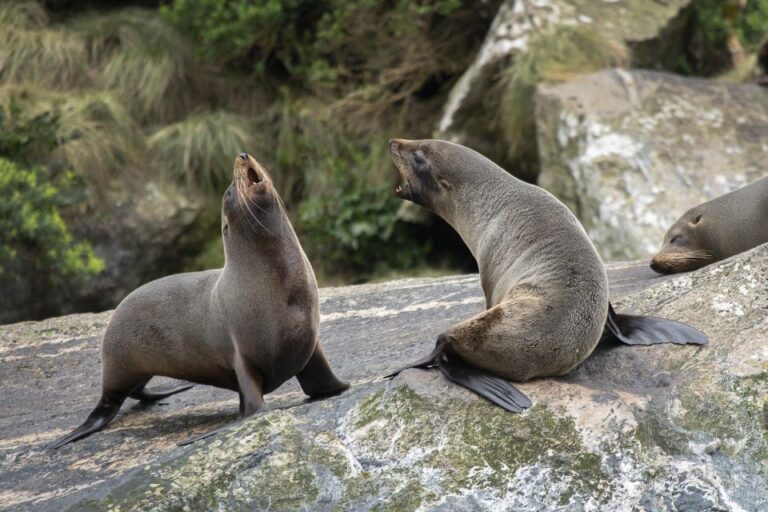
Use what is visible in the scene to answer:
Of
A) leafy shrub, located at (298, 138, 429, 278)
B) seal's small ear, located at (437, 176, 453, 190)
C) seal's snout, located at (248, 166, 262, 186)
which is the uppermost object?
seal's snout, located at (248, 166, 262, 186)

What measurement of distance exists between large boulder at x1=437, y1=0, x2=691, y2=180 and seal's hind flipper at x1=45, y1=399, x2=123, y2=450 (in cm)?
541

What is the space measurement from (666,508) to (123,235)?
7081mm

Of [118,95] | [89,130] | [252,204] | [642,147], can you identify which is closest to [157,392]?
[252,204]

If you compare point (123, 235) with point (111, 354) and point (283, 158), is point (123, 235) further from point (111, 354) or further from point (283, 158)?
point (111, 354)

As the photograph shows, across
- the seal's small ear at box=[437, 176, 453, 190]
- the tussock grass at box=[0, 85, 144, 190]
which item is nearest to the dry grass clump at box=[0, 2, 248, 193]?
the tussock grass at box=[0, 85, 144, 190]

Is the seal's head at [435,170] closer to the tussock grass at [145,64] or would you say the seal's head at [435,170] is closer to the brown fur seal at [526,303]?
the brown fur seal at [526,303]

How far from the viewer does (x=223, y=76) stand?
415 inches

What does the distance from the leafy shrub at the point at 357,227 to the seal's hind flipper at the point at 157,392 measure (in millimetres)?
4797

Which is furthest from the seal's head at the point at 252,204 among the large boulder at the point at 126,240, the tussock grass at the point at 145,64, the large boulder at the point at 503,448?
the tussock grass at the point at 145,64

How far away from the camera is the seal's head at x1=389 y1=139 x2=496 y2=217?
4609 mm

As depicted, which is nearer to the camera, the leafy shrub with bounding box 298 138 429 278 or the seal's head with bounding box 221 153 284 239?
the seal's head with bounding box 221 153 284 239

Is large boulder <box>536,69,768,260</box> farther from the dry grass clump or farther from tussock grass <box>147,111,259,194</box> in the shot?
the dry grass clump

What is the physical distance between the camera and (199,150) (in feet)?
32.1

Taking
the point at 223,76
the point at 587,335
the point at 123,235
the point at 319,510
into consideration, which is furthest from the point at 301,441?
the point at 223,76
